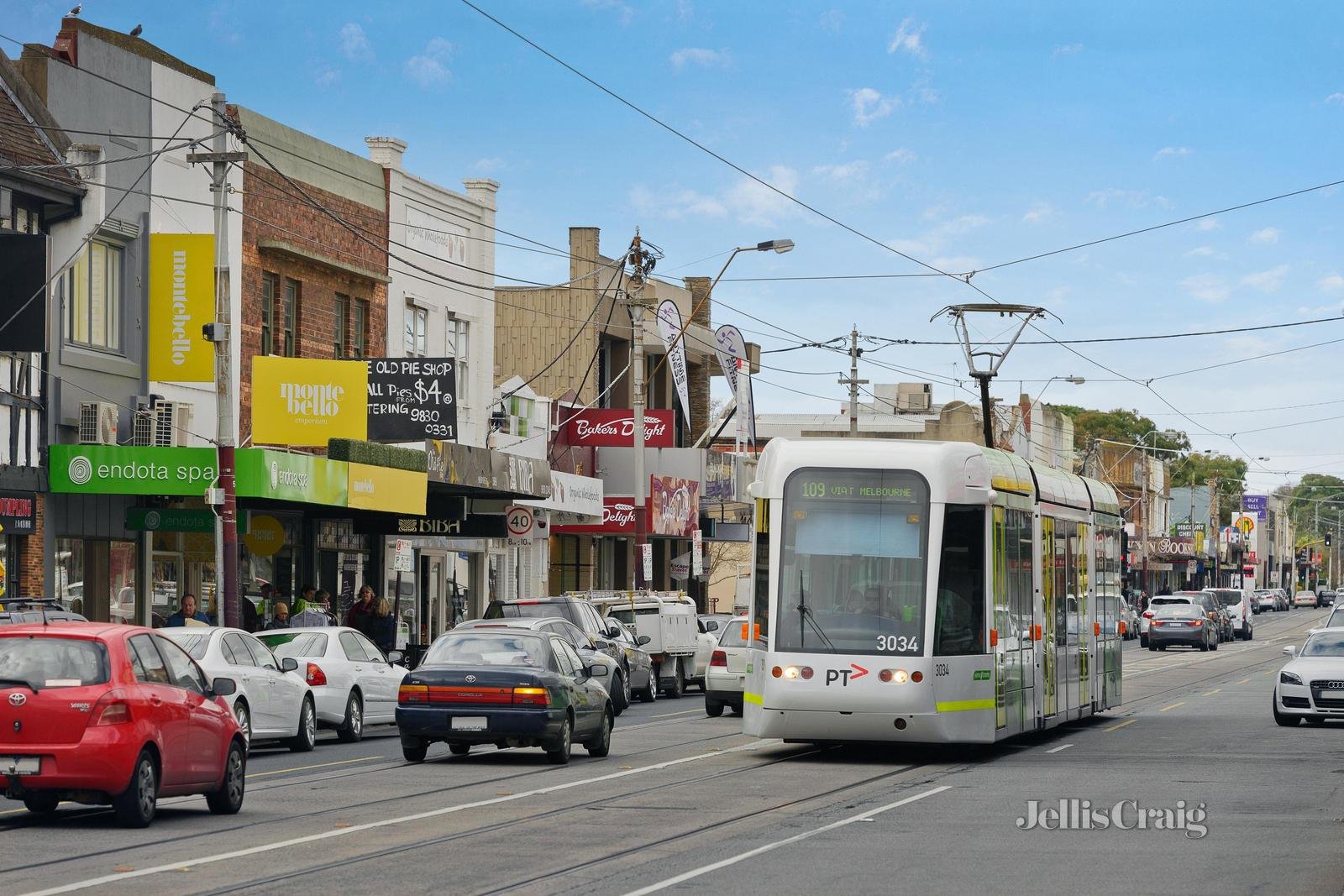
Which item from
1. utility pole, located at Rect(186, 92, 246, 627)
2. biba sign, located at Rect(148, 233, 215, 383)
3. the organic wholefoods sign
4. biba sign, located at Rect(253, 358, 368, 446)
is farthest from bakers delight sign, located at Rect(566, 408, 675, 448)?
utility pole, located at Rect(186, 92, 246, 627)

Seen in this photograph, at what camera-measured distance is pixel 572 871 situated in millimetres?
12305

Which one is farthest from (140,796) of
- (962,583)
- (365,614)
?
(365,614)

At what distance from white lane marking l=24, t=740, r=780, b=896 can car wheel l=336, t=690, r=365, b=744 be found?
543cm

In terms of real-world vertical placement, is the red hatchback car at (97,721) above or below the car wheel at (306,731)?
above

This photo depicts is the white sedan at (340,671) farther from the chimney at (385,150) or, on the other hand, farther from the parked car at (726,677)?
the chimney at (385,150)

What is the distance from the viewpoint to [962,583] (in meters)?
20.9

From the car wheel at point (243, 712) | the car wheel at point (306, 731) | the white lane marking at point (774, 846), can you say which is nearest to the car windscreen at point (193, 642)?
the car wheel at point (243, 712)

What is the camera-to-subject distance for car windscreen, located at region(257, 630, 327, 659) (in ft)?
83.2

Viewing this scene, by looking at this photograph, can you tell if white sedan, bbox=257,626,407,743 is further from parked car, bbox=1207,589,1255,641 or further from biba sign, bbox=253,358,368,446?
parked car, bbox=1207,589,1255,641

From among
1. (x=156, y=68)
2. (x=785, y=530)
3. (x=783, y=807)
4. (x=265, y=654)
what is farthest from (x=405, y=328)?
(x=783, y=807)

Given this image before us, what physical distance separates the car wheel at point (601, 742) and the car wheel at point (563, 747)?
0.76 m

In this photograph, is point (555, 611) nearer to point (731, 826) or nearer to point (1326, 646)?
point (1326, 646)

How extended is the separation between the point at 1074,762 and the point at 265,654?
9.09 metres

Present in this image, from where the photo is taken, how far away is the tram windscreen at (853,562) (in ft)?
67.2
